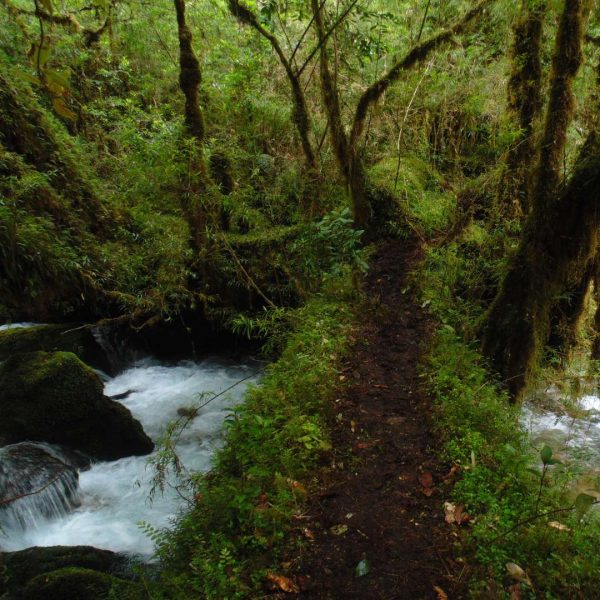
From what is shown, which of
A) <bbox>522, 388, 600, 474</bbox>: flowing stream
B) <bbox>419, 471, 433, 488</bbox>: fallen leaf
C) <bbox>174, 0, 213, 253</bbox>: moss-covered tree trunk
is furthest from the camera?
<bbox>522, 388, 600, 474</bbox>: flowing stream

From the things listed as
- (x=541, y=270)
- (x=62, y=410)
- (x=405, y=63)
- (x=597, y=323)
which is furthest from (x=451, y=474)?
(x=405, y=63)

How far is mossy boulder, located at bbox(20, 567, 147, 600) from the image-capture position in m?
3.81

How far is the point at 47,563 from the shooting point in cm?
433

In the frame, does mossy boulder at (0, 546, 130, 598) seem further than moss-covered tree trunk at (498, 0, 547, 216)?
No

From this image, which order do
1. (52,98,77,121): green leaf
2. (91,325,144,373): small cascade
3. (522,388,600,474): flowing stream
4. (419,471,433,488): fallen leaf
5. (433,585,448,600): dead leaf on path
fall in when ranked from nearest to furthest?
1. (52,98,77,121): green leaf
2. (433,585,448,600): dead leaf on path
3. (419,471,433,488): fallen leaf
4. (522,388,600,474): flowing stream
5. (91,325,144,373): small cascade

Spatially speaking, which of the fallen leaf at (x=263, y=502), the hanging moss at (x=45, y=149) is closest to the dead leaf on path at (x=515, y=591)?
the fallen leaf at (x=263, y=502)

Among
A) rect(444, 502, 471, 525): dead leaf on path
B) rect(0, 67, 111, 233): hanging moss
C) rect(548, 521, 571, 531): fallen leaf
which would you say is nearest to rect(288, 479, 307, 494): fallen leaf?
rect(444, 502, 471, 525): dead leaf on path

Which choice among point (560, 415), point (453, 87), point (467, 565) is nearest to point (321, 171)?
point (453, 87)

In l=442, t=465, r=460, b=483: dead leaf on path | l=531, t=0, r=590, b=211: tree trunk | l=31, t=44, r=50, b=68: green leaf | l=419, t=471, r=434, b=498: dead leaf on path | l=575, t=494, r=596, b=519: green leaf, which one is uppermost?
l=531, t=0, r=590, b=211: tree trunk

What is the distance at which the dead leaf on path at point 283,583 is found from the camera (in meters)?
2.92

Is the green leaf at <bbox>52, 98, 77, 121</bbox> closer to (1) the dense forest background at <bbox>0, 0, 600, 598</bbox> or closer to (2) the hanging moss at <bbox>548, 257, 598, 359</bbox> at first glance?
(1) the dense forest background at <bbox>0, 0, 600, 598</bbox>

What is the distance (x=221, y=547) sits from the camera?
327 cm

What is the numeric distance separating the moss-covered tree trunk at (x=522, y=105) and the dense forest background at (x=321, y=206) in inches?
1.4

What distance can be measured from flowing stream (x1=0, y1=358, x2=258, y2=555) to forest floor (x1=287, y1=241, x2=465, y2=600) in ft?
5.85
